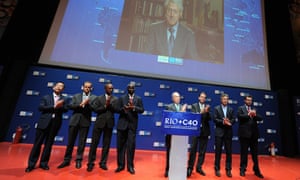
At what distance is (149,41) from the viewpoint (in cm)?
520

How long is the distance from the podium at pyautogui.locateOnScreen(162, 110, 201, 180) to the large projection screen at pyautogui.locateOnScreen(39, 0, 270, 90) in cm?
323

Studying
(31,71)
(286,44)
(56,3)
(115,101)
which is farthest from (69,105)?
(286,44)

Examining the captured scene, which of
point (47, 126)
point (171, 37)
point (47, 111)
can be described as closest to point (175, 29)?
point (171, 37)

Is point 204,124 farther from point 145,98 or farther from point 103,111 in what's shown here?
point 145,98

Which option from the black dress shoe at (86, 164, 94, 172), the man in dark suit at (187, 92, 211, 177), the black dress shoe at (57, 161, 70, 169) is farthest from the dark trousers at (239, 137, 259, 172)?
the black dress shoe at (57, 161, 70, 169)

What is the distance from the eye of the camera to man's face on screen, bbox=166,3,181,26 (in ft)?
17.8

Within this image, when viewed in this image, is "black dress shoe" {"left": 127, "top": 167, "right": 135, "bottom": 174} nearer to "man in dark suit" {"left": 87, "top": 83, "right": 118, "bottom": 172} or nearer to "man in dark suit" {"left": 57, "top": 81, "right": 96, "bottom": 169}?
"man in dark suit" {"left": 87, "top": 83, "right": 118, "bottom": 172}

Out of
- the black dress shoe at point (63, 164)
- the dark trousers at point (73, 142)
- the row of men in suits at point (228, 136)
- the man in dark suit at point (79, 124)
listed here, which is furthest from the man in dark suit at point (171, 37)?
the black dress shoe at point (63, 164)

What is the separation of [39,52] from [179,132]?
560 centimetres

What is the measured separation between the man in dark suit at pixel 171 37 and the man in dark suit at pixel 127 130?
2485 mm

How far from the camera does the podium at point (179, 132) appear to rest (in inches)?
78.6

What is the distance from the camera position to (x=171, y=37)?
5320 millimetres

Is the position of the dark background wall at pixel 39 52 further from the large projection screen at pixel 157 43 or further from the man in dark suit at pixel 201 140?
the man in dark suit at pixel 201 140

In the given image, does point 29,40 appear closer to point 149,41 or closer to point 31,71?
point 31,71
